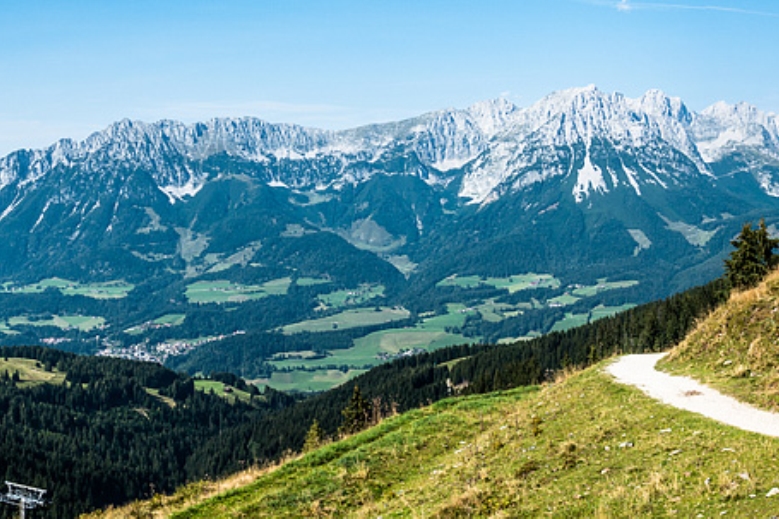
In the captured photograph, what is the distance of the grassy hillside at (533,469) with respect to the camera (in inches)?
640

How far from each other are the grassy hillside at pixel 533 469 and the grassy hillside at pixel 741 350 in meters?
3.47

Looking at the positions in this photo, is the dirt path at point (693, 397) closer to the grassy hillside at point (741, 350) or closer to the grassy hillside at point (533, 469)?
the grassy hillside at point (741, 350)

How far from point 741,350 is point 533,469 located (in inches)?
532

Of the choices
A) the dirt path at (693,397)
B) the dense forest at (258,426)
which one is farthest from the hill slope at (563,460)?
the dense forest at (258,426)

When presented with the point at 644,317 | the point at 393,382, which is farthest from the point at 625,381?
the point at 393,382

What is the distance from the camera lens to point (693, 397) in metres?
25.0

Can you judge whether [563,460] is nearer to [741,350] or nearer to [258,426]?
[741,350]

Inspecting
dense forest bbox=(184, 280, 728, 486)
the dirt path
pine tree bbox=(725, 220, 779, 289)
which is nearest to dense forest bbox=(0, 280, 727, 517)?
dense forest bbox=(184, 280, 728, 486)

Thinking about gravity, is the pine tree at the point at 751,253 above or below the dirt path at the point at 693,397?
above

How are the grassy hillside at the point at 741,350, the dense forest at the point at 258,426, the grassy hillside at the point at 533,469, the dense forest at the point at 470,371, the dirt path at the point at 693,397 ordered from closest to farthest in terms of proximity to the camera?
1. the grassy hillside at the point at 533,469
2. the dirt path at the point at 693,397
3. the grassy hillside at the point at 741,350
4. the dense forest at the point at 470,371
5. the dense forest at the point at 258,426

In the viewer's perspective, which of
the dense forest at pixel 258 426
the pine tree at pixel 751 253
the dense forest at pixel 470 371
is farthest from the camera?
the dense forest at pixel 258 426

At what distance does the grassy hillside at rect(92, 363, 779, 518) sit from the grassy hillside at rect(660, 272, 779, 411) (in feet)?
11.4

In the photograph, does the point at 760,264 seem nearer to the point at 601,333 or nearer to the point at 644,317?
the point at 644,317

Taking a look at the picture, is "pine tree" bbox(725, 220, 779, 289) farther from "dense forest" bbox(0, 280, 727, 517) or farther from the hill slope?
"dense forest" bbox(0, 280, 727, 517)
